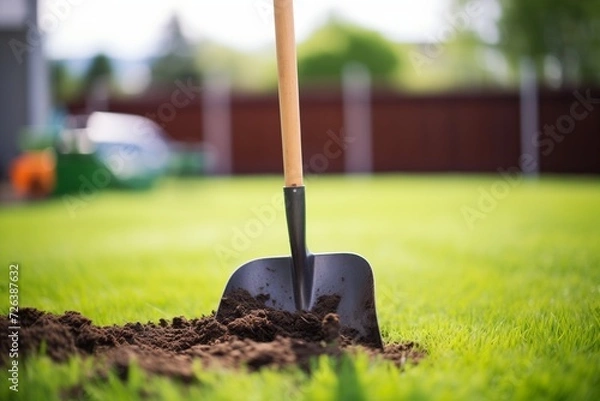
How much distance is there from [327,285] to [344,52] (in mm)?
26317

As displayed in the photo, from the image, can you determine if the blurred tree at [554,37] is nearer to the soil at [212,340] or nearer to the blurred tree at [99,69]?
the blurred tree at [99,69]

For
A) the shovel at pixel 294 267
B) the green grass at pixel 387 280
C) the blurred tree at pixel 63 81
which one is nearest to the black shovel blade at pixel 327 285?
the shovel at pixel 294 267

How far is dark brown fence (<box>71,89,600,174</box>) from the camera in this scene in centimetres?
1215

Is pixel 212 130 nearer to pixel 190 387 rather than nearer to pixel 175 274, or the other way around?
pixel 175 274

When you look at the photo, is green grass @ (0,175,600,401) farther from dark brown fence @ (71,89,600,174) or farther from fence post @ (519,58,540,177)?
dark brown fence @ (71,89,600,174)

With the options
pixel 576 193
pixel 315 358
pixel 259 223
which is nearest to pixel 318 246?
pixel 259 223

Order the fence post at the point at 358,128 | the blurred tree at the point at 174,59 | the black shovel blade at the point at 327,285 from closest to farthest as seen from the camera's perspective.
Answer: the black shovel blade at the point at 327,285 → the fence post at the point at 358,128 → the blurred tree at the point at 174,59

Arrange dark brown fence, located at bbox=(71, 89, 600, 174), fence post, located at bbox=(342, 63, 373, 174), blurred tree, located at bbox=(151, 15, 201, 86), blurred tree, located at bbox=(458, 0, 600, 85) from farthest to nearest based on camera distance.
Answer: blurred tree, located at bbox=(151, 15, 201, 86) → blurred tree, located at bbox=(458, 0, 600, 85) → fence post, located at bbox=(342, 63, 373, 174) → dark brown fence, located at bbox=(71, 89, 600, 174)

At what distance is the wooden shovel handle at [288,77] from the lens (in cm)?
196

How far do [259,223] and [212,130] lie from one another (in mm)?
8667

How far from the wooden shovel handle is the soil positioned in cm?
45

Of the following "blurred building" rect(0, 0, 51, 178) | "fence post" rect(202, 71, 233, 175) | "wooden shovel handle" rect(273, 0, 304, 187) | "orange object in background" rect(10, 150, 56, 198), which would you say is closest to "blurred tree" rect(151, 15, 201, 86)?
"fence post" rect(202, 71, 233, 175)

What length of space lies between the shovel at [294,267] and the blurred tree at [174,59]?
28.4 metres

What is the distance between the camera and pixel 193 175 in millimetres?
9492
